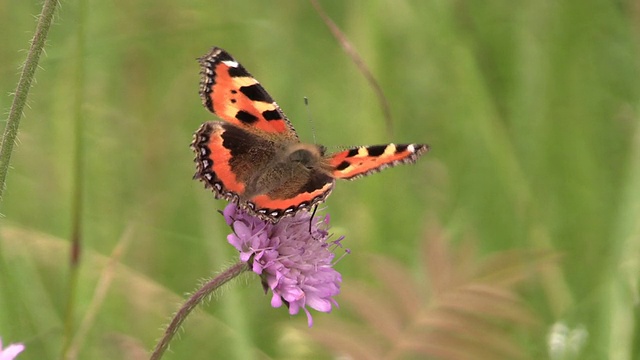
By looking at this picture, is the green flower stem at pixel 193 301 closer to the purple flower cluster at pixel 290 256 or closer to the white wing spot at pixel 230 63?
the purple flower cluster at pixel 290 256

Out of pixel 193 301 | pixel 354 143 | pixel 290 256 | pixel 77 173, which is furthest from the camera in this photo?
pixel 354 143

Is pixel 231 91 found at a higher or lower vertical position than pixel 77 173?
higher

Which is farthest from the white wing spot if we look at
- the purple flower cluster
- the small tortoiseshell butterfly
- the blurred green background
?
the blurred green background

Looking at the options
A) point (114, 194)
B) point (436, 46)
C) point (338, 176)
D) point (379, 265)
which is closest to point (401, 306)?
point (379, 265)

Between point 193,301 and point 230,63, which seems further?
point 230,63

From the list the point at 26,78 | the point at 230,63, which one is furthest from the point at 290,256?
the point at 26,78

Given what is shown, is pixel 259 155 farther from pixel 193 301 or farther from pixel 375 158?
pixel 193 301
